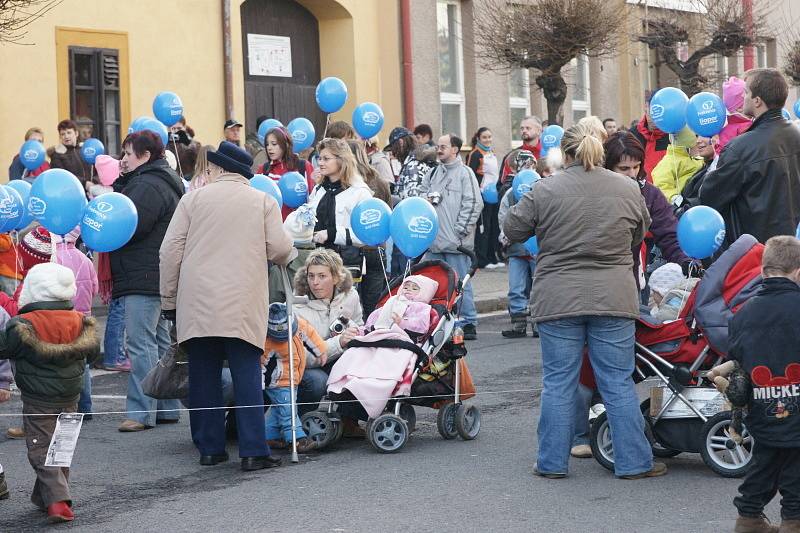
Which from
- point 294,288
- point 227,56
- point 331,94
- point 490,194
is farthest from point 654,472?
point 227,56

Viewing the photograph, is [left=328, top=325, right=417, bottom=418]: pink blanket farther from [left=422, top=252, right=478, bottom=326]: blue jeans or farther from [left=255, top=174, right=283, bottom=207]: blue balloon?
[left=422, top=252, right=478, bottom=326]: blue jeans

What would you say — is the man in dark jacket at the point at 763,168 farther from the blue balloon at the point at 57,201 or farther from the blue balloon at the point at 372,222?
the blue balloon at the point at 57,201

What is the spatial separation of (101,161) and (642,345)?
22.3 feet

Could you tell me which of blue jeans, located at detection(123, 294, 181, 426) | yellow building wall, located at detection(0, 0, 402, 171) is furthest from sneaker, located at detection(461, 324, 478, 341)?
yellow building wall, located at detection(0, 0, 402, 171)

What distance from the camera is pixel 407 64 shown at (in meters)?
23.5

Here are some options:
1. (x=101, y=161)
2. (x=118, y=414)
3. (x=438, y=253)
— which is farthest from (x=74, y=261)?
(x=438, y=253)

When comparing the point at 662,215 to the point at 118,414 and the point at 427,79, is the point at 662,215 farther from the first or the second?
the point at 427,79

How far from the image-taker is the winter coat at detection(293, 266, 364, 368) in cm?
906

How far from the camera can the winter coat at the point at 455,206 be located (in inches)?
514

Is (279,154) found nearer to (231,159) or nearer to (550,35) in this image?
(231,159)

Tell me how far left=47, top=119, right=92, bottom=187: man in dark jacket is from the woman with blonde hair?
33.2 feet

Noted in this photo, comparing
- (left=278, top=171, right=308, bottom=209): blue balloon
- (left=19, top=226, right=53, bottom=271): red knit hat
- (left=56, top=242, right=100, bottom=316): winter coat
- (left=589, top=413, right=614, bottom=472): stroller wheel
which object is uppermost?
(left=278, top=171, right=308, bottom=209): blue balloon

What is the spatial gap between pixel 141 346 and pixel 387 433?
6.46 ft

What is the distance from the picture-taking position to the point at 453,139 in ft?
43.4
